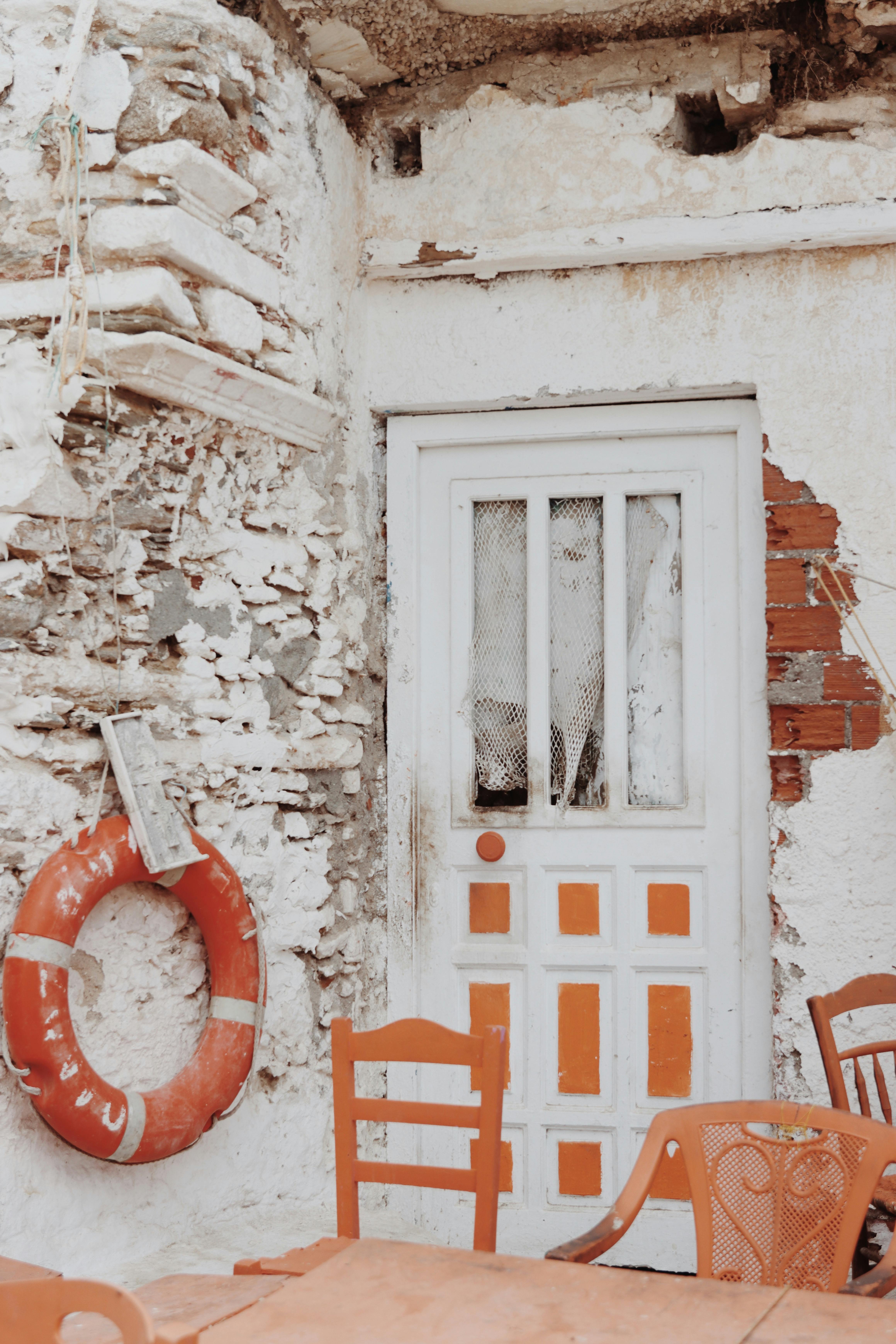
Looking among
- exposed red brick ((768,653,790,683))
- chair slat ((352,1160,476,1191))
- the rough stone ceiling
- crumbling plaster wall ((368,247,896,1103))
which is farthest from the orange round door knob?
the rough stone ceiling

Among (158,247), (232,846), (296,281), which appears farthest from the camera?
(296,281)

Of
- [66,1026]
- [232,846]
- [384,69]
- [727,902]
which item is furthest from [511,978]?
[384,69]

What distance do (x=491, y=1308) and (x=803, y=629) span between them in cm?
192

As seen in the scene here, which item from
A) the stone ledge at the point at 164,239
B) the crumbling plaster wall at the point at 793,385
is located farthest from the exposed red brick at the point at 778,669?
the stone ledge at the point at 164,239

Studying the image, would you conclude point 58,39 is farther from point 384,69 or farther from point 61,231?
point 384,69

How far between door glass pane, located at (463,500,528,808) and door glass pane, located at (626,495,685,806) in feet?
0.94

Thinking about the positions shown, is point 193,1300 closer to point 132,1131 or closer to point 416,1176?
point 416,1176

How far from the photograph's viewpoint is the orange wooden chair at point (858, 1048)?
7.66ft

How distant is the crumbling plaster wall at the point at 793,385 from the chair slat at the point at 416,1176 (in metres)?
1.13

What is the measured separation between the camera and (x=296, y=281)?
9.52 ft

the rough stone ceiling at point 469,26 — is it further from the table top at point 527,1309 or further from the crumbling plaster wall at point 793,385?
the table top at point 527,1309

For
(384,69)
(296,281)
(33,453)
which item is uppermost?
(384,69)

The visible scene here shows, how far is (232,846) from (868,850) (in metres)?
1.50

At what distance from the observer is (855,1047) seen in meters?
2.62
